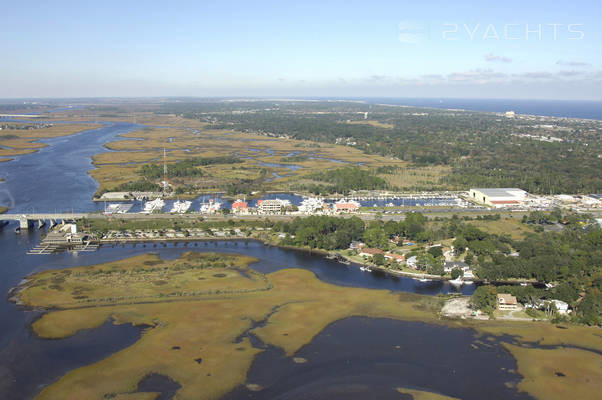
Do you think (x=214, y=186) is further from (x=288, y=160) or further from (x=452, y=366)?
(x=452, y=366)

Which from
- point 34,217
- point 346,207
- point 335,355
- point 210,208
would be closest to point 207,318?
point 335,355

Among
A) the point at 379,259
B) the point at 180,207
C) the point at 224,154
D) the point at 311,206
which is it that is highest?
the point at 224,154

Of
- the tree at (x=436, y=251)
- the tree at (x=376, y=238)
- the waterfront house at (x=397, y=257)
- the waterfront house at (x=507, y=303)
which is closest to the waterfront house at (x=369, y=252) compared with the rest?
the waterfront house at (x=397, y=257)

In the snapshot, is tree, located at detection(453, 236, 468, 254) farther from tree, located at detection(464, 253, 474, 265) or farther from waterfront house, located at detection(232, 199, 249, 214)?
waterfront house, located at detection(232, 199, 249, 214)

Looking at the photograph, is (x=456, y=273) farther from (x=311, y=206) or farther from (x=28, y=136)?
(x=28, y=136)

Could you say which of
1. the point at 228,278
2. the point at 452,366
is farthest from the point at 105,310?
the point at 452,366

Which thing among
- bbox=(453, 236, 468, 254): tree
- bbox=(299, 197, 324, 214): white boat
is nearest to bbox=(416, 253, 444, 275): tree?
bbox=(453, 236, 468, 254): tree

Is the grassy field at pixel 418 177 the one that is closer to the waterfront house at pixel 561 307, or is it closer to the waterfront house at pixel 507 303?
the waterfront house at pixel 507 303
